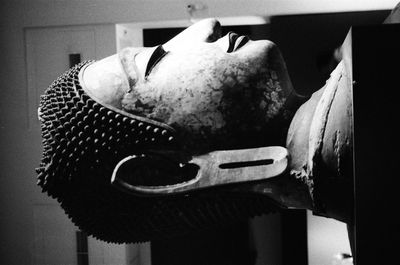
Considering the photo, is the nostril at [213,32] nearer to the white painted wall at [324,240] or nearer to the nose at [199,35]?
the nose at [199,35]

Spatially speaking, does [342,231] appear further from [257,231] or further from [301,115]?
[301,115]

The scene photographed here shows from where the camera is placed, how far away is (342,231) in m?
2.71

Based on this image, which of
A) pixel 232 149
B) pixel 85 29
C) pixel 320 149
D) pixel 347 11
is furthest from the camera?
pixel 85 29

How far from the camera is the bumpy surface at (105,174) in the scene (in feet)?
4.44

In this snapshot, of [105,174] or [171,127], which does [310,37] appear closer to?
[171,127]

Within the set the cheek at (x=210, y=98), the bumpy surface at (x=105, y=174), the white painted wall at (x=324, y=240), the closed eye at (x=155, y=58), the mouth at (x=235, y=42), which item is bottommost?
the white painted wall at (x=324, y=240)

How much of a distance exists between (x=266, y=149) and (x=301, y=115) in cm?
15

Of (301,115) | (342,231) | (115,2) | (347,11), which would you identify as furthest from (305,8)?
(301,115)

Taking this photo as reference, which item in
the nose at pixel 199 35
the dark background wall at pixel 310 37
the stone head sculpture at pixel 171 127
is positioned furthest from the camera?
the dark background wall at pixel 310 37

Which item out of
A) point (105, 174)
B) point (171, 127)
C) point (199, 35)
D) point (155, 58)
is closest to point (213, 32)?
point (199, 35)

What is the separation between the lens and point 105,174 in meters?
1.37


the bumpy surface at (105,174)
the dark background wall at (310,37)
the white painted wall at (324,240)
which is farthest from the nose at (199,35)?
the white painted wall at (324,240)

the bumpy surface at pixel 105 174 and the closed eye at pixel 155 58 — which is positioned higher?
the closed eye at pixel 155 58

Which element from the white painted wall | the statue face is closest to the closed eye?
the statue face
